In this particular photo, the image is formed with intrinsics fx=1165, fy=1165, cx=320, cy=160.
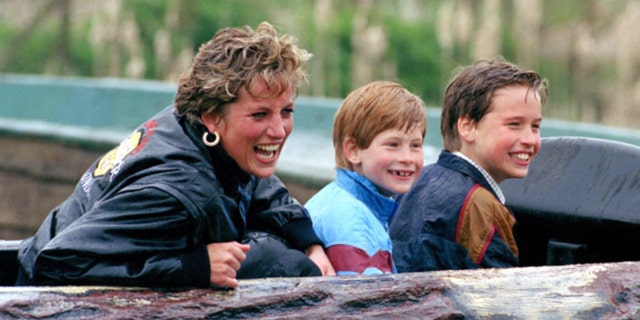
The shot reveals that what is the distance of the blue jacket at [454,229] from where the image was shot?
8.91ft

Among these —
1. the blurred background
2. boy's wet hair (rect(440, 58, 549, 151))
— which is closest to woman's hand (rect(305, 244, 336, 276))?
boy's wet hair (rect(440, 58, 549, 151))

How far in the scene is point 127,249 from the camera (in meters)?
2.09

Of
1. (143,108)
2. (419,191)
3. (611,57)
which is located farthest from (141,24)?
(419,191)

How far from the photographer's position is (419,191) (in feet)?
9.44

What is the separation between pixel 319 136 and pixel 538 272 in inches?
213

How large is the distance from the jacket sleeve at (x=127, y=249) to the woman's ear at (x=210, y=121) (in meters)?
0.23

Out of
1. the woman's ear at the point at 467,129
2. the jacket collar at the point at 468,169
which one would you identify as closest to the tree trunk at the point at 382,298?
the jacket collar at the point at 468,169

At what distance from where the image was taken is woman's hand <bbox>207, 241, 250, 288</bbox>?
6.93 ft

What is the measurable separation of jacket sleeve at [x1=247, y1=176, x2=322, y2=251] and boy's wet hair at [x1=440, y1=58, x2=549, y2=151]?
21.3 inches

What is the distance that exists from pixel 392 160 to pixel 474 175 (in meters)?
0.27

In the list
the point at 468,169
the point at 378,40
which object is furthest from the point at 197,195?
the point at 378,40

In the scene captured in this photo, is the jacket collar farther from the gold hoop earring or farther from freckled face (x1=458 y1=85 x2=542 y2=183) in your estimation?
the gold hoop earring

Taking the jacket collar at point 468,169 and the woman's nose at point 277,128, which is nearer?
the woman's nose at point 277,128

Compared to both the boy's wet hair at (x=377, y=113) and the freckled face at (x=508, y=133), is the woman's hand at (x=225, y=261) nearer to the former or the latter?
the boy's wet hair at (x=377, y=113)
